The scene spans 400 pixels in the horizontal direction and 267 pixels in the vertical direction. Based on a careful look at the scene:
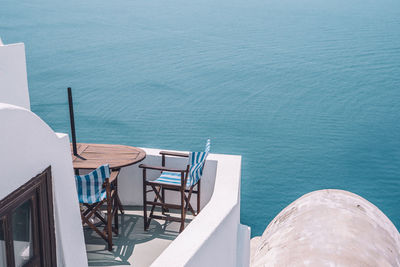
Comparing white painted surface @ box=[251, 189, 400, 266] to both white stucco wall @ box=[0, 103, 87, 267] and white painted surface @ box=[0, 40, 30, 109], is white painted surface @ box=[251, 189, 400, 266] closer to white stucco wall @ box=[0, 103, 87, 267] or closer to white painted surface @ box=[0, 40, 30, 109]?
white stucco wall @ box=[0, 103, 87, 267]

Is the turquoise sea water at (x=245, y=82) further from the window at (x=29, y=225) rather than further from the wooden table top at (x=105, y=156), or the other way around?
the window at (x=29, y=225)

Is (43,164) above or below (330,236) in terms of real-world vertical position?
above

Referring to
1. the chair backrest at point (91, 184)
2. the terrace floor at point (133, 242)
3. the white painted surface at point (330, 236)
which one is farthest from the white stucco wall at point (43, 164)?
the white painted surface at point (330, 236)

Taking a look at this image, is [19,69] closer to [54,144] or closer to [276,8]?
[54,144]

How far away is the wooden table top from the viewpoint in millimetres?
4348

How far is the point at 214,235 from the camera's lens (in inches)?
128

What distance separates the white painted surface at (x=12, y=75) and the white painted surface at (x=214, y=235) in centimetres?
222

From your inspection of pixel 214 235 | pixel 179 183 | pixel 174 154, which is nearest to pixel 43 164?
pixel 214 235

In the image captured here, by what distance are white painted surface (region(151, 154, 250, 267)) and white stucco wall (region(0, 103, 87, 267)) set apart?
0.57 m

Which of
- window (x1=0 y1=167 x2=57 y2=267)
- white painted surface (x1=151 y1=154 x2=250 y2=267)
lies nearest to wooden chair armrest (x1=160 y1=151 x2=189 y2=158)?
white painted surface (x1=151 y1=154 x2=250 y2=267)

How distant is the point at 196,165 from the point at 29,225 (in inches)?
86.0

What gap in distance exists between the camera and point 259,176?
1571 centimetres

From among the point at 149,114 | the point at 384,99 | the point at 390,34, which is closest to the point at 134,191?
the point at 149,114

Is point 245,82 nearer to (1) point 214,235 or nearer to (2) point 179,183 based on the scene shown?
(2) point 179,183
